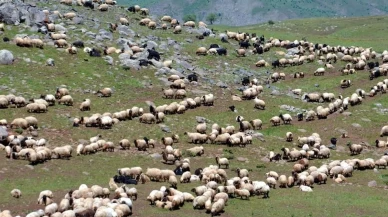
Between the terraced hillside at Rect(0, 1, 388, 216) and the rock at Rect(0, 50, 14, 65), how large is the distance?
0.48 meters

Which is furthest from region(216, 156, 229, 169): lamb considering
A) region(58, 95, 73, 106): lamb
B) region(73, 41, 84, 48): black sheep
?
region(73, 41, 84, 48): black sheep

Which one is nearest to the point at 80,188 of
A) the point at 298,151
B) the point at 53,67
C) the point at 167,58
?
the point at 298,151

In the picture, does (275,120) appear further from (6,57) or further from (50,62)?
(6,57)

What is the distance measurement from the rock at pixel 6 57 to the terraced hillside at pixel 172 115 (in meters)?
0.48

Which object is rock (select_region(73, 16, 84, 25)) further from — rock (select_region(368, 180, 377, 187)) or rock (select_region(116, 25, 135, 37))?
rock (select_region(368, 180, 377, 187))

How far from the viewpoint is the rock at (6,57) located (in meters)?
42.9

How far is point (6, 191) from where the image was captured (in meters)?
24.6

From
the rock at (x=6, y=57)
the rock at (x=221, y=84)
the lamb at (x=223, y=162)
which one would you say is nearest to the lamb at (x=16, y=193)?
the lamb at (x=223, y=162)

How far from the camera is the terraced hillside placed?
2645cm

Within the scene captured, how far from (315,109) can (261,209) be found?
21.6 meters

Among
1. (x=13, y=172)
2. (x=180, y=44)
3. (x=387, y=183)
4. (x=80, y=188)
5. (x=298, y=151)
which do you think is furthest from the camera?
(x=180, y=44)

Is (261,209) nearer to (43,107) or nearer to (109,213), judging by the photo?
(109,213)

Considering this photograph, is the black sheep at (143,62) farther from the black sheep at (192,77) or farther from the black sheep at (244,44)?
the black sheep at (244,44)

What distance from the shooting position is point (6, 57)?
141 feet
